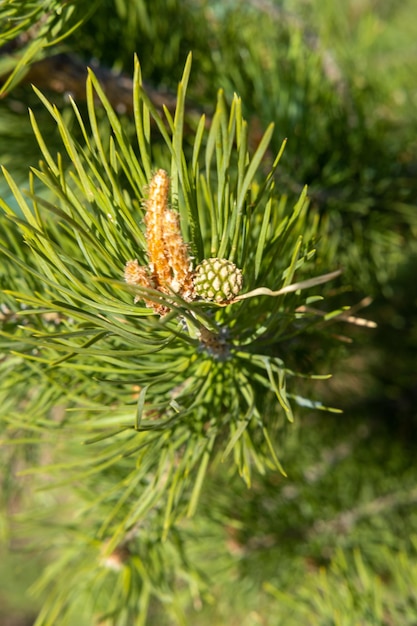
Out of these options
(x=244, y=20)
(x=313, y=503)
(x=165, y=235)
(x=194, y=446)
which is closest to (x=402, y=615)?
(x=313, y=503)

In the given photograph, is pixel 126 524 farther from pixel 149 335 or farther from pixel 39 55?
pixel 39 55

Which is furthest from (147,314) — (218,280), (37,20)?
(37,20)

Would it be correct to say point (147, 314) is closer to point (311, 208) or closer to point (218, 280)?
point (218, 280)

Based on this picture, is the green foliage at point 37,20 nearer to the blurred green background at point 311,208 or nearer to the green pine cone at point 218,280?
the blurred green background at point 311,208

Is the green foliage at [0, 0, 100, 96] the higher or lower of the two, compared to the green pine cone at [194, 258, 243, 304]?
higher

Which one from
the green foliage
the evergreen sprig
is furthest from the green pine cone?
the green foliage

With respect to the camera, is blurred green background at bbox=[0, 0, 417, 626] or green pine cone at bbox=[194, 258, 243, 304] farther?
blurred green background at bbox=[0, 0, 417, 626]

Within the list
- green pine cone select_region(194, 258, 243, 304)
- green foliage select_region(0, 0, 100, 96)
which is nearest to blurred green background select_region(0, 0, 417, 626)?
green foliage select_region(0, 0, 100, 96)

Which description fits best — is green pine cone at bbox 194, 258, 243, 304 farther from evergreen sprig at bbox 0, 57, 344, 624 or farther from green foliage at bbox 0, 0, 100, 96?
green foliage at bbox 0, 0, 100, 96
